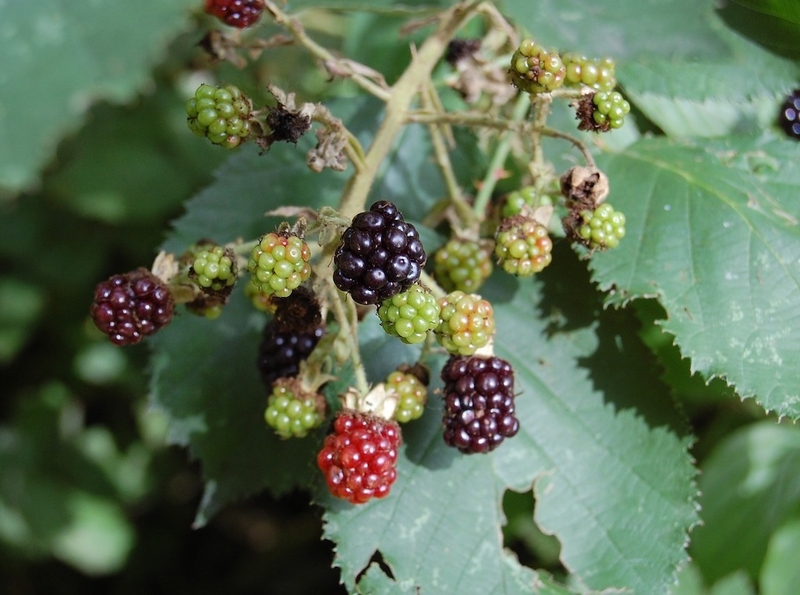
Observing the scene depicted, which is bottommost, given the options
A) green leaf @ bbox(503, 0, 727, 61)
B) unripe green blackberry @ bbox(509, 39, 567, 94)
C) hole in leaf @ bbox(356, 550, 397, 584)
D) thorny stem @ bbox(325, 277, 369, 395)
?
hole in leaf @ bbox(356, 550, 397, 584)

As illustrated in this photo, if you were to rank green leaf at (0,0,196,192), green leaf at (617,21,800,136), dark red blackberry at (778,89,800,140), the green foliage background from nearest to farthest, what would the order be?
green leaf at (0,0,196,192), the green foliage background, green leaf at (617,21,800,136), dark red blackberry at (778,89,800,140)

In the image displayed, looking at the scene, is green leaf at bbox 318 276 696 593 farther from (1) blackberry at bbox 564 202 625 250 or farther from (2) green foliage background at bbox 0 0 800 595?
(1) blackberry at bbox 564 202 625 250

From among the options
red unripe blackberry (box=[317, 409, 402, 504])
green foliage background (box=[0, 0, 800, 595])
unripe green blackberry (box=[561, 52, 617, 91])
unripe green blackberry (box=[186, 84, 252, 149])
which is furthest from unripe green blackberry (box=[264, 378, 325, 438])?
unripe green blackberry (box=[561, 52, 617, 91])

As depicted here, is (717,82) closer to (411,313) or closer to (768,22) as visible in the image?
(768,22)

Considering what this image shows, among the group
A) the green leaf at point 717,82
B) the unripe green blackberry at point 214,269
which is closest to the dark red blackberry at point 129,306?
the unripe green blackberry at point 214,269

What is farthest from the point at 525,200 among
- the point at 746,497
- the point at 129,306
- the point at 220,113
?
the point at 746,497

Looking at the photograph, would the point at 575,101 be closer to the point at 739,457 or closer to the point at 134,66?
the point at 134,66
